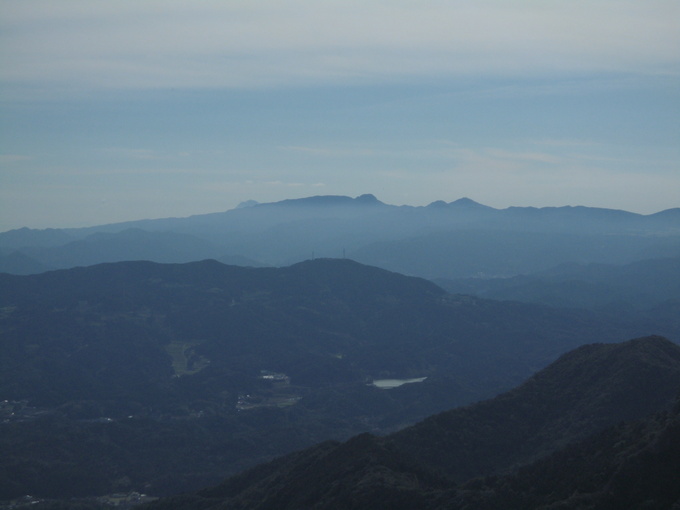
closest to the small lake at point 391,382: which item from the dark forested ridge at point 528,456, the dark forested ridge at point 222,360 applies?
the dark forested ridge at point 222,360

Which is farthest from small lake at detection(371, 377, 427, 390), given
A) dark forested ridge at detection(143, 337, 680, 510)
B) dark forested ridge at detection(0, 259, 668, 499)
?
dark forested ridge at detection(143, 337, 680, 510)

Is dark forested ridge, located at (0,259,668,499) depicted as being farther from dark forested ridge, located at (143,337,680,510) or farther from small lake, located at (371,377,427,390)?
dark forested ridge, located at (143,337,680,510)

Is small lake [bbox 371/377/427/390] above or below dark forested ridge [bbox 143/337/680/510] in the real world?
below

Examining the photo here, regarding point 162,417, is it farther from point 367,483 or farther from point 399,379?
point 367,483

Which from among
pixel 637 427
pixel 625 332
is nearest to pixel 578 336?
pixel 625 332

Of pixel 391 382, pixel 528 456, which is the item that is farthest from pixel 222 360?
pixel 528 456

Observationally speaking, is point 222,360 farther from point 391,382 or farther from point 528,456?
point 528,456
